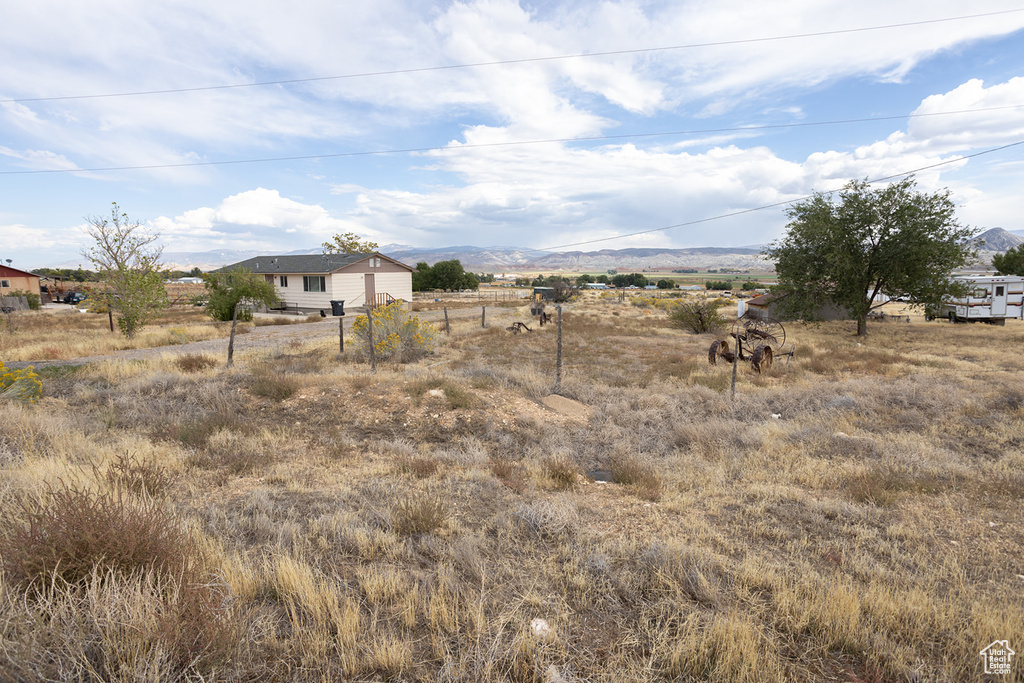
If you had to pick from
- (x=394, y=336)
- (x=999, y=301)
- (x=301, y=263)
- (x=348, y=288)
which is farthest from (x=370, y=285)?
(x=999, y=301)

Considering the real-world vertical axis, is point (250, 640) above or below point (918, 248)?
below

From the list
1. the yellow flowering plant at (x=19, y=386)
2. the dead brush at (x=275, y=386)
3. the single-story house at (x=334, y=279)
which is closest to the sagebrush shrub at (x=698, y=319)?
the single-story house at (x=334, y=279)

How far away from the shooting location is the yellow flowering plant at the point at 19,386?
9.05 metres

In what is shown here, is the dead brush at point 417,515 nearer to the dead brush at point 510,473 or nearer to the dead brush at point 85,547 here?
the dead brush at point 510,473

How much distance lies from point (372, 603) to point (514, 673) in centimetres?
122

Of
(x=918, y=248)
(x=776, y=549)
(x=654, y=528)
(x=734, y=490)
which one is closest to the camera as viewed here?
(x=776, y=549)

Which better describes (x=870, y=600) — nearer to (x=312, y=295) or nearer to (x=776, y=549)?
(x=776, y=549)

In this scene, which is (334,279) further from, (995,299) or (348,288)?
(995,299)

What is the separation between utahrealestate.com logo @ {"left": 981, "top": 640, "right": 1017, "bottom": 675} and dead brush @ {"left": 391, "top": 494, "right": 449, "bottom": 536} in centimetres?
416

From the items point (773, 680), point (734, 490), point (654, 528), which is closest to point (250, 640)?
point (773, 680)

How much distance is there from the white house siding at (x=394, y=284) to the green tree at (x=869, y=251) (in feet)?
87.8

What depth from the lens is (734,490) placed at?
6.35 m

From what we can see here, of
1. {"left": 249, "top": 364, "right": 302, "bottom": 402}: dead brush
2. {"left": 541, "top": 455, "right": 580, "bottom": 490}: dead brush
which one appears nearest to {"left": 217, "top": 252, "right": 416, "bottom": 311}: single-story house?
{"left": 249, "top": 364, "right": 302, "bottom": 402}: dead brush

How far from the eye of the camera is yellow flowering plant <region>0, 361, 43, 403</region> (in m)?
9.05
